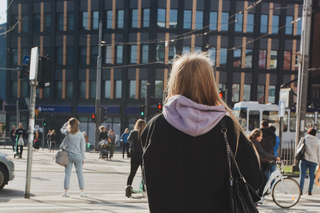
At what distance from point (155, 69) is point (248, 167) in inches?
1245

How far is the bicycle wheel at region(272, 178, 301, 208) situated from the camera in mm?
7219

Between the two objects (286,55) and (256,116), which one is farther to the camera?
(286,55)

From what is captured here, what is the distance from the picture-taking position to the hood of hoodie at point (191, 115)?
1.66 m

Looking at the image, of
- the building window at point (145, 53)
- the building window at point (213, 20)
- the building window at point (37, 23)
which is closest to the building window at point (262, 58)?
the building window at point (213, 20)

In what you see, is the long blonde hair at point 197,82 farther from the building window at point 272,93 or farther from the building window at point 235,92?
the building window at point 272,93

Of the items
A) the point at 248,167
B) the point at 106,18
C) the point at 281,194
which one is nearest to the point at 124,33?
the point at 106,18

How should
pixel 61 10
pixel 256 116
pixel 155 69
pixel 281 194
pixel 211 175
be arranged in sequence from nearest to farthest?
pixel 211 175 → pixel 281 194 → pixel 256 116 → pixel 155 69 → pixel 61 10

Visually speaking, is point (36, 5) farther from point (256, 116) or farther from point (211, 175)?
point (211, 175)

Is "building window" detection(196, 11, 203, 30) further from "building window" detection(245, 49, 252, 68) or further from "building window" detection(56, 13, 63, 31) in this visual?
"building window" detection(56, 13, 63, 31)

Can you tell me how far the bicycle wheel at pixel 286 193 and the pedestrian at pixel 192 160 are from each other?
6.06 metres

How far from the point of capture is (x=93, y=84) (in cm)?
3488

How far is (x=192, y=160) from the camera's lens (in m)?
1.68

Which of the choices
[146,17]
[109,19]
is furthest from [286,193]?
[109,19]

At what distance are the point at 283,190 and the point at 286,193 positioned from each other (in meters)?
0.08
